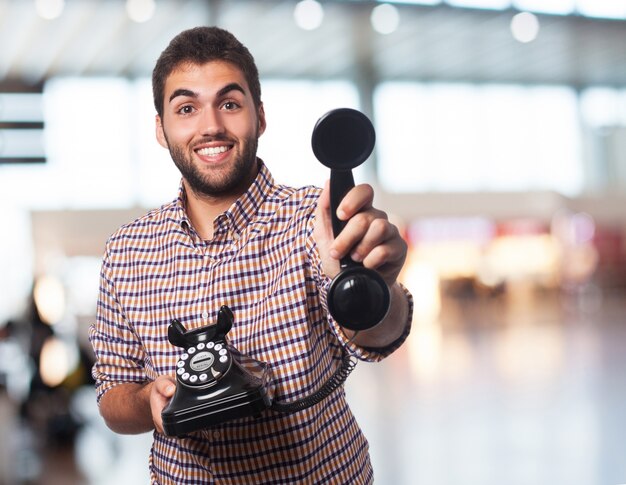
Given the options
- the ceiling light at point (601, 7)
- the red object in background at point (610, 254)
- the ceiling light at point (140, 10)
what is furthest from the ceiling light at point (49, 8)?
the red object in background at point (610, 254)

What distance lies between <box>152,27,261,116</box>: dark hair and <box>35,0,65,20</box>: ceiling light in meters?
12.3

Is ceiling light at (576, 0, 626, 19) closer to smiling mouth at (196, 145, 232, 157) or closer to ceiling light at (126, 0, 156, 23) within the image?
ceiling light at (126, 0, 156, 23)

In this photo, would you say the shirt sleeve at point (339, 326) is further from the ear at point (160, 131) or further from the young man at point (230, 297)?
the ear at point (160, 131)

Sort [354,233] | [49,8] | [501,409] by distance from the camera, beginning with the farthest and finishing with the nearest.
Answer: [49,8], [501,409], [354,233]

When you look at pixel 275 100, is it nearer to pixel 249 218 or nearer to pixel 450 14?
pixel 450 14

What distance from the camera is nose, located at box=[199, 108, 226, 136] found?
1464mm

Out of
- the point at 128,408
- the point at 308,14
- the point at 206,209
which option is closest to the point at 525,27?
the point at 308,14

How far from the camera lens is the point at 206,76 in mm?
1488

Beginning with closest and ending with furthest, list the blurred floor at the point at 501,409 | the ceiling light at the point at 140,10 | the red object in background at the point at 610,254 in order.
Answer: the blurred floor at the point at 501,409
the ceiling light at the point at 140,10
the red object in background at the point at 610,254

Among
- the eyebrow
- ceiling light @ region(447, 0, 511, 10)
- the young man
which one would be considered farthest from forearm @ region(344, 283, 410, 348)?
ceiling light @ region(447, 0, 511, 10)

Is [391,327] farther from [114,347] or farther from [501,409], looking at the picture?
[501,409]

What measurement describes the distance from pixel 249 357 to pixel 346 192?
0.38m

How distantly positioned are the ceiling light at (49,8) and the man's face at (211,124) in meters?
12.4

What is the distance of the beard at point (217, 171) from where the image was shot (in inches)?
59.4
